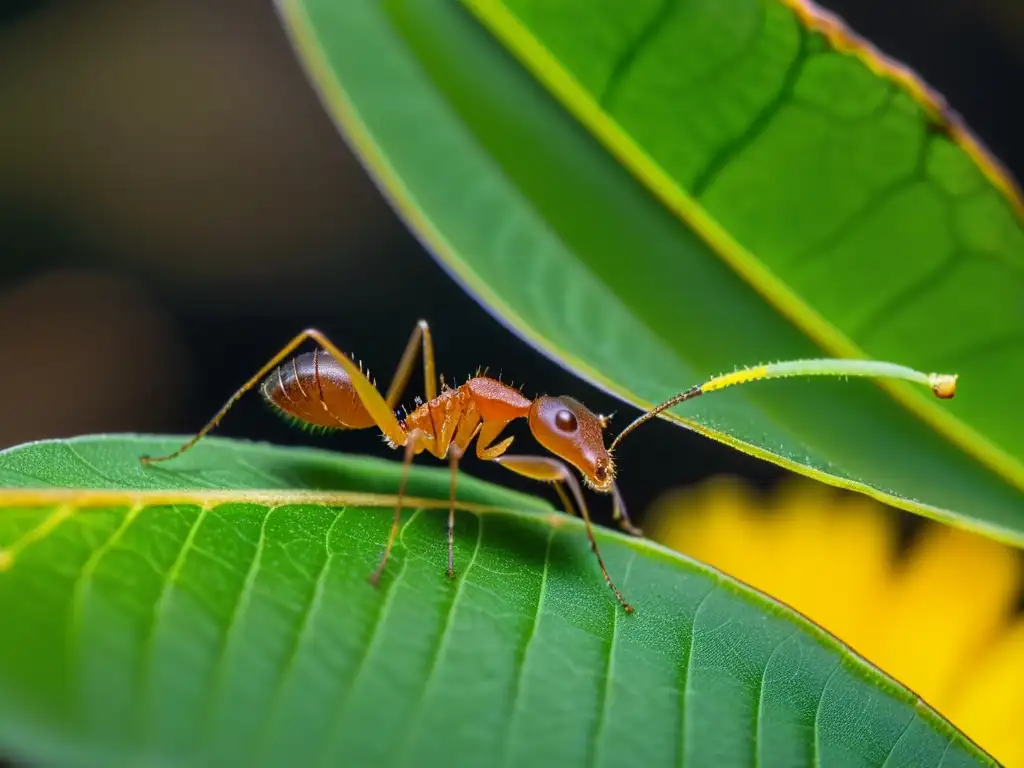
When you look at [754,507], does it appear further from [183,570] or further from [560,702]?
[183,570]

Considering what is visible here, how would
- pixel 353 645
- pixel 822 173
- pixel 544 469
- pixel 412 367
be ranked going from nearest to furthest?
pixel 353 645 → pixel 822 173 → pixel 544 469 → pixel 412 367

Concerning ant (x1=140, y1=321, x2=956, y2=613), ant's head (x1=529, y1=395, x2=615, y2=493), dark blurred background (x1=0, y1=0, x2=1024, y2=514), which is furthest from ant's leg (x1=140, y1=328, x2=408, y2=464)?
dark blurred background (x1=0, y1=0, x2=1024, y2=514)

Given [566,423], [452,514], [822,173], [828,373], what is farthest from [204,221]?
[828,373]

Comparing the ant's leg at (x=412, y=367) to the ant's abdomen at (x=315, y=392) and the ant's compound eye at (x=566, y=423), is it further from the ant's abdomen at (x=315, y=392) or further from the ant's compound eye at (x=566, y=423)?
the ant's compound eye at (x=566, y=423)

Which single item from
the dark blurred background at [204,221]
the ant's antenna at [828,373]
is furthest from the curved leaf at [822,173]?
the dark blurred background at [204,221]

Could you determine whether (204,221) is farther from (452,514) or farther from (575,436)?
(452,514)

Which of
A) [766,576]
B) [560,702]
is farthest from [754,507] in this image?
[560,702]

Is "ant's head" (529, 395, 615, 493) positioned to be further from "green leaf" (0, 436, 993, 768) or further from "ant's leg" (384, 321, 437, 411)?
"green leaf" (0, 436, 993, 768)
